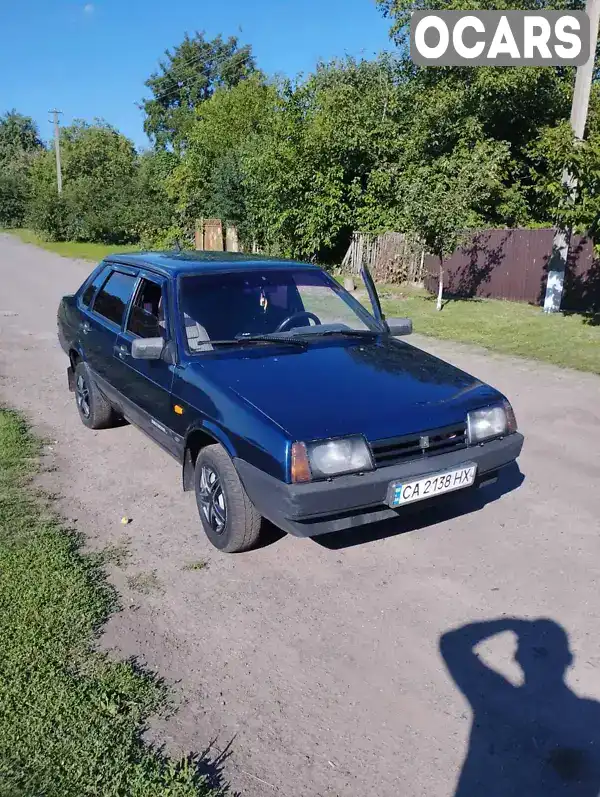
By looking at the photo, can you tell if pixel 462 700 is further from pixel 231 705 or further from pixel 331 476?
pixel 331 476

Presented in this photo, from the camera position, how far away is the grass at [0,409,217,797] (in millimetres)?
2277

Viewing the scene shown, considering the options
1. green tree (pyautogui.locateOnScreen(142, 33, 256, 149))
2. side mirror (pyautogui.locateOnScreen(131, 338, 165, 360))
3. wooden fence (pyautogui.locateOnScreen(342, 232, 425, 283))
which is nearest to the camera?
side mirror (pyautogui.locateOnScreen(131, 338, 165, 360))

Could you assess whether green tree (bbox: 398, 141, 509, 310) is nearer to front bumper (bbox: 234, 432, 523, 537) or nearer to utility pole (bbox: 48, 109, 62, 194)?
front bumper (bbox: 234, 432, 523, 537)

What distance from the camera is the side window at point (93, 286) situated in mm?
5930

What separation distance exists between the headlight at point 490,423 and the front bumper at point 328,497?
284 mm

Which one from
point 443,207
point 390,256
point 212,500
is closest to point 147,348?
point 212,500

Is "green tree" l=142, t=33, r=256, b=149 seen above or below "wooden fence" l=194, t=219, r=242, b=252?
above

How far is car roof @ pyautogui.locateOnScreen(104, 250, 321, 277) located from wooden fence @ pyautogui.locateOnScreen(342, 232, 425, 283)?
552 inches

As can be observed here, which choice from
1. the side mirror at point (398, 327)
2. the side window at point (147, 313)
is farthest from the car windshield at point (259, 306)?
the side window at point (147, 313)

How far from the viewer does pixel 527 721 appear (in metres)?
2.61

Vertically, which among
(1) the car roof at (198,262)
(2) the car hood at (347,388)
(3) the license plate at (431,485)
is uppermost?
(1) the car roof at (198,262)

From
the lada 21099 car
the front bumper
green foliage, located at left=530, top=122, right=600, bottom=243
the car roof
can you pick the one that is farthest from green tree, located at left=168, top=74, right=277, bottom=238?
the front bumper

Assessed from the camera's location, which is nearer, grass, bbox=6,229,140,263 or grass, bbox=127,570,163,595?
grass, bbox=127,570,163,595

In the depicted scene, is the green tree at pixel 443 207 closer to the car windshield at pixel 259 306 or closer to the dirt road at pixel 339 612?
the dirt road at pixel 339 612
